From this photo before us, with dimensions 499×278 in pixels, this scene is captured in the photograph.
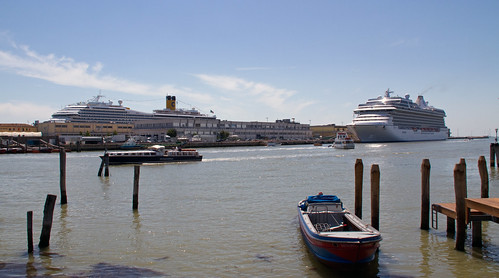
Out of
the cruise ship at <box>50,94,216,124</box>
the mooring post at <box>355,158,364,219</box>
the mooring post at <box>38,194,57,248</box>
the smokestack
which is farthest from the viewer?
the smokestack

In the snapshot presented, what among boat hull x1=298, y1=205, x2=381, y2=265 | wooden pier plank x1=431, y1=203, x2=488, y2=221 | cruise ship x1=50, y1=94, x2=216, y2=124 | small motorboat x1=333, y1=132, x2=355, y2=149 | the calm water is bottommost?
the calm water

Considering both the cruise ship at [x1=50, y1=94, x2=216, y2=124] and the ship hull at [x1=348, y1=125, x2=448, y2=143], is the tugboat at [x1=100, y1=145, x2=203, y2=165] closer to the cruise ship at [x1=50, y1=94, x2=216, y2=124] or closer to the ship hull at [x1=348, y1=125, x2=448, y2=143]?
the ship hull at [x1=348, y1=125, x2=448, y2=143]

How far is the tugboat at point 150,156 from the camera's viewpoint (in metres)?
52.2

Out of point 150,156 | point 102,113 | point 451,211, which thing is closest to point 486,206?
point 451,211

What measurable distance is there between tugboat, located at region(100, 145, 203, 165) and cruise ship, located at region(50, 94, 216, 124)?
9147 cm

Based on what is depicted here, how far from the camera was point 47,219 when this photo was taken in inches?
539

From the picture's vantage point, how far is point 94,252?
13641 mm

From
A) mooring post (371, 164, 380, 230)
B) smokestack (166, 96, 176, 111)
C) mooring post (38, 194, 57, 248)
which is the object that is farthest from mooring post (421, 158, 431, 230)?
smokestack (166, 96, 176, 111)

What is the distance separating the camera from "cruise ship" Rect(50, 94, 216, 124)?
459 ft

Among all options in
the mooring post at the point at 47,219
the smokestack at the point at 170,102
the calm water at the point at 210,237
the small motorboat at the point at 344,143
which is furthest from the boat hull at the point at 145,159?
the smokestack at the point at 170,102

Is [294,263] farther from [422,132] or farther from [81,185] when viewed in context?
[422,132]

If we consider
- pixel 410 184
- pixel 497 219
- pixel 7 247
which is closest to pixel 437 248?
pixel 497 219

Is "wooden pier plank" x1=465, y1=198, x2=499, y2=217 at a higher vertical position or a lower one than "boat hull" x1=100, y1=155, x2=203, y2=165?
higher

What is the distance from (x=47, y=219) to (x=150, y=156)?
135 ft
